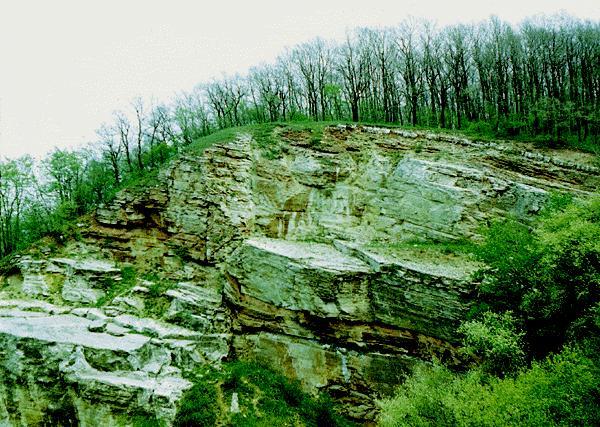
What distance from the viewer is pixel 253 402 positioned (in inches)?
808

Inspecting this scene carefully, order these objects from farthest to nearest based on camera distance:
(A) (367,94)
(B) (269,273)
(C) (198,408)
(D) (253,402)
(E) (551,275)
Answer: (A) (367,94) < (B) (269,273) < (D) (253,402) < (C) (198,408) < (E) (551,275)

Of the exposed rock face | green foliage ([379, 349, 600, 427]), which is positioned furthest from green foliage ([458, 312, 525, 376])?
the exposed rock face

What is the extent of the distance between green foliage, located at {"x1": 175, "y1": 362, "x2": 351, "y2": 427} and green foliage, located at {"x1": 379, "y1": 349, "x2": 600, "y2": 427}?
5.57 m

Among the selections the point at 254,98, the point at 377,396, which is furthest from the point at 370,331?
the point at 254,98

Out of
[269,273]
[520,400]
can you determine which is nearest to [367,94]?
[269,273]

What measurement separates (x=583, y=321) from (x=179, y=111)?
150 ft

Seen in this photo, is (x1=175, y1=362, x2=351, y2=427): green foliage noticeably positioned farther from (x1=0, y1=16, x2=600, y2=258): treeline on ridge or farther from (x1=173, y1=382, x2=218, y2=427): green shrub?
(x1=0, y1=16, x2=600, y2=258): treeline on ridge

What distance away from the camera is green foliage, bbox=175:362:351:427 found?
19116 mm

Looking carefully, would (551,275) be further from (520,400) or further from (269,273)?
(269,273)

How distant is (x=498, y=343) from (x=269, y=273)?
527 inches

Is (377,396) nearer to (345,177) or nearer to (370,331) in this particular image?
(370,331)

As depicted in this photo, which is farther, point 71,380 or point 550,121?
point 550,121

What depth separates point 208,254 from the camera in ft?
87.8

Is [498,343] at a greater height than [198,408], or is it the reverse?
[498,343]
